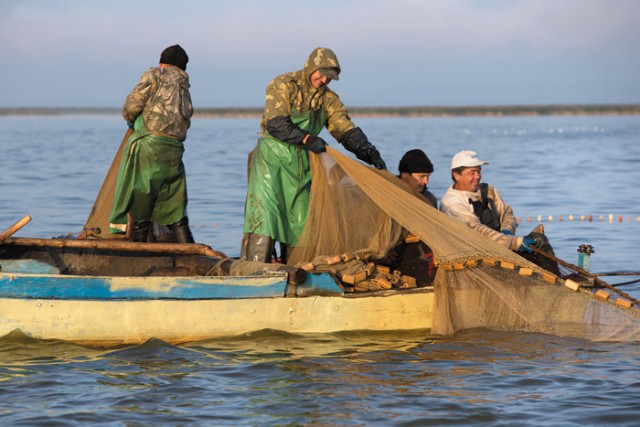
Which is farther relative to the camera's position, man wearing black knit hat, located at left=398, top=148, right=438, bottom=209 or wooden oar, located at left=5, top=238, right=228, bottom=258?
man wearing black knit hat, located at left=398, top=148, right=438, bottom=209

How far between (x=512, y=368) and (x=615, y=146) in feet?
127

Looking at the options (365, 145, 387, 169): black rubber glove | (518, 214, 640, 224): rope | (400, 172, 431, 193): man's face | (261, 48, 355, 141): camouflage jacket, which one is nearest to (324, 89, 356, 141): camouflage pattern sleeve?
(261, 48, 355, 141): camouflage jacket

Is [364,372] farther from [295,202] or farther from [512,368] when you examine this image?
[295,202]

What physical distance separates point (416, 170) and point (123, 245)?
2.32 meters

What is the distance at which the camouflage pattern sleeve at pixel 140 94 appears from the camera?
359 inches

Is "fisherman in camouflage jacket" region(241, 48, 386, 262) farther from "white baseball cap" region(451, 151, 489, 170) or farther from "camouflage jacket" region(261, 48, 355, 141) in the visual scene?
"white baseball cap" region(451, 151, 489, 170)

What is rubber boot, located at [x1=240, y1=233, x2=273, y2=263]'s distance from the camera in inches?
333

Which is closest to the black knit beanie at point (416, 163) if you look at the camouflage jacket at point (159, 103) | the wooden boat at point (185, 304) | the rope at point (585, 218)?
the wooden boat at point (185, 304)

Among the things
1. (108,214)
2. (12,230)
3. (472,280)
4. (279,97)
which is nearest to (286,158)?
(279,97)

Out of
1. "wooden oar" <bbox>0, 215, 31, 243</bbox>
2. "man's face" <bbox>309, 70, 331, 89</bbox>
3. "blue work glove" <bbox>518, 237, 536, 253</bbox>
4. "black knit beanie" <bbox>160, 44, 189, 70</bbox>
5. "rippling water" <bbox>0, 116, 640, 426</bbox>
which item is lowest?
"rippling water" <bbox>0, 116, 640, 426</bbox>

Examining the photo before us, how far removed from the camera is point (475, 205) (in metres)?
8.66

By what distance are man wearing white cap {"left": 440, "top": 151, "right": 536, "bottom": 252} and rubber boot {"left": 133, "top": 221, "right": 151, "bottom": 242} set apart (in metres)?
2.51

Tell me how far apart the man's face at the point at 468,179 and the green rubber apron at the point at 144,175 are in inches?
92.5

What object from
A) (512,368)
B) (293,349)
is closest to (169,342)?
(293,349)
